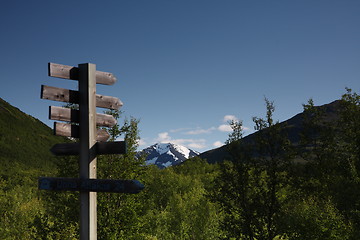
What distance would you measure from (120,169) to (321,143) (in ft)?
62.4

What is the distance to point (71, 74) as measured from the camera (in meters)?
6.68

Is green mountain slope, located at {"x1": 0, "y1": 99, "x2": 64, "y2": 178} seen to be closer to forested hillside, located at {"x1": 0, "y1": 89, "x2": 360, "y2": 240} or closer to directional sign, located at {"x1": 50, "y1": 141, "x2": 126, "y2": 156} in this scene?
forested hillside, located at {"x1": 0, "y1": 89, "x2": 360, "y2": 240}

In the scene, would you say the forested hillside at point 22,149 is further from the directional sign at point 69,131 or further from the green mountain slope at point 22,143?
the directional sign at point 69,131

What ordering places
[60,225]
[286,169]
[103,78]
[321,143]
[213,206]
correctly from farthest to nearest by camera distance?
[213,206] < [321,143] < [60,225] < [286,169] < [103,78]

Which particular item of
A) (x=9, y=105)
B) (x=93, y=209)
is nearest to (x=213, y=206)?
(x=93, y=209)

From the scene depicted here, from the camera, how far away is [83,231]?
251 inches

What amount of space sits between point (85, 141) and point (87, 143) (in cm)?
6

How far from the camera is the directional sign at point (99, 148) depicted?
21.1 feet

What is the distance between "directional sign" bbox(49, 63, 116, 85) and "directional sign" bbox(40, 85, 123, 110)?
0.28 meters

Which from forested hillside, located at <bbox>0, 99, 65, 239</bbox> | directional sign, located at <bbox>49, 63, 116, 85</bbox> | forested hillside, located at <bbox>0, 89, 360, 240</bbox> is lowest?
forested hillside, located at <bbox>0, 89, 360, 240</bbox>

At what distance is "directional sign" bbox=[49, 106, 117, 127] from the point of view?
6395 millimetres

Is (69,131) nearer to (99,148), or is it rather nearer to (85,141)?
(85,141)

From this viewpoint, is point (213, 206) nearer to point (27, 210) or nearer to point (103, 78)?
point (27, 210)

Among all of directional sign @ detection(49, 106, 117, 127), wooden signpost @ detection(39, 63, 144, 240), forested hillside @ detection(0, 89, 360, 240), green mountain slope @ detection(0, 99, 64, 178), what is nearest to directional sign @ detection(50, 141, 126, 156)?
wooden signpost @ detection(39, 63, 144, 240)
